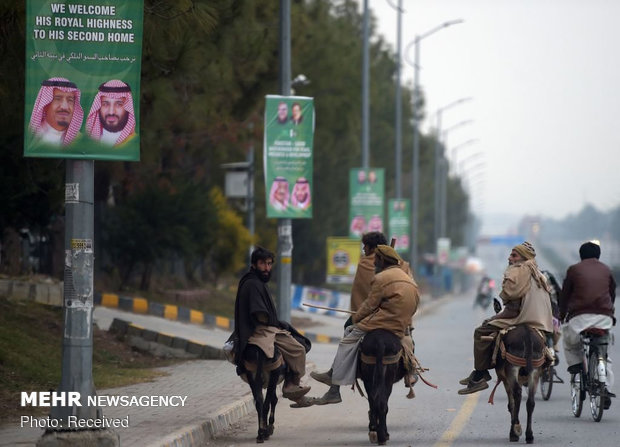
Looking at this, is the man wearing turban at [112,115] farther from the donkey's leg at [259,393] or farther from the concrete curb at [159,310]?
the concrete curb at [159,310]

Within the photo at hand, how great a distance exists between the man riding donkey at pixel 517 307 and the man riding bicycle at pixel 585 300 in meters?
1.45

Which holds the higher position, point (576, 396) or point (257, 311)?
point (257, 311)

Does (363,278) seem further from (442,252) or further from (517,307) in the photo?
(442,252)

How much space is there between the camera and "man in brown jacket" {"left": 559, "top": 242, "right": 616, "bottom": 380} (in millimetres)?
14180

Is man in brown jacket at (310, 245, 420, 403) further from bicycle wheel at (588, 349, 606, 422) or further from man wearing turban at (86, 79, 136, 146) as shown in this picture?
man wearing turban at (86, 79, 136, 146)

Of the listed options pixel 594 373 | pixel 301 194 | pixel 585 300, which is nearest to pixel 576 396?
pixel 594 373

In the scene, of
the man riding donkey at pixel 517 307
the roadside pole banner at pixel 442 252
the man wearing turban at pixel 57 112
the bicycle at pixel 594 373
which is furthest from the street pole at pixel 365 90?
the roadside pole banner at pixel 442 252

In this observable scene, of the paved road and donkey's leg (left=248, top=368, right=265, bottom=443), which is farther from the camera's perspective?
the paved road

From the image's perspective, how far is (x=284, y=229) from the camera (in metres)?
21.9

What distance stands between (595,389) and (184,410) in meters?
4.36

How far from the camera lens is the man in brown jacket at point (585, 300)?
1418cm

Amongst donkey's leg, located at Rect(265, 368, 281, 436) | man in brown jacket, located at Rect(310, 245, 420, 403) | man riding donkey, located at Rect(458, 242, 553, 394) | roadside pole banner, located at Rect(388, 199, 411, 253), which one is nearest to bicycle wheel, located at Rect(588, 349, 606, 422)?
man riding donkey, located at Rect(458, 242, 553, 394)

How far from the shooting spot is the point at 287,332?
12695 millimetres

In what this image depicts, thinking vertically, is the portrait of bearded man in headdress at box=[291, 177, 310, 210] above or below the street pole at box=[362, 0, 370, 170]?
below
